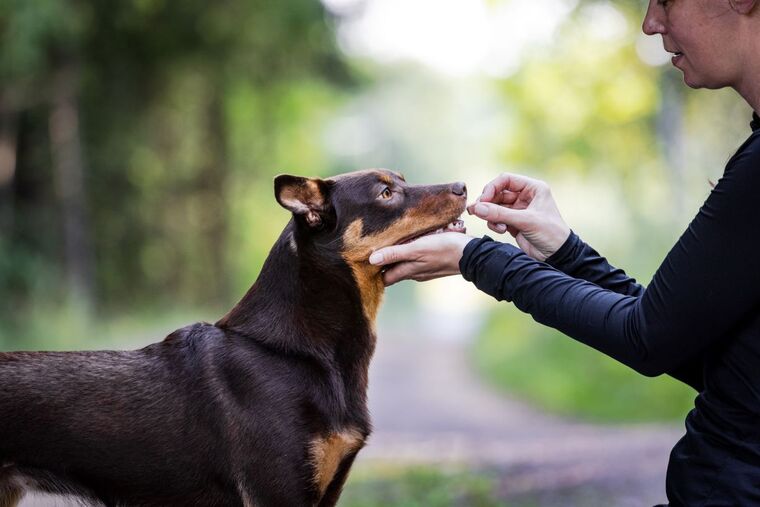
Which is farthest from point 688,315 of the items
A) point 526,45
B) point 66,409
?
point 526,45

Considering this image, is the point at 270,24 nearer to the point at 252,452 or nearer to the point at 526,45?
the point at 526,45

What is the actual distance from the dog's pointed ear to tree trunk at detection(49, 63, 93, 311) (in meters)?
11.5

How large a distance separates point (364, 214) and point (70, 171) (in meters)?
12.5

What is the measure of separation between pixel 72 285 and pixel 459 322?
1852 cm

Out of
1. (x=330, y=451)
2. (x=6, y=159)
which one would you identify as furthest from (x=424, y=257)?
(x=6, y=159)

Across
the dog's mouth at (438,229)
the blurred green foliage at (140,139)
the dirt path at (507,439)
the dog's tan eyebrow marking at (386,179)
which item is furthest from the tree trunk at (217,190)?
the dog's mouth at (438,229)

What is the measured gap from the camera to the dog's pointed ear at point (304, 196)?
3838 mm

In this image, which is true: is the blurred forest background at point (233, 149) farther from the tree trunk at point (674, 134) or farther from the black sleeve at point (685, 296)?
the black sleeve at point (685, 296)

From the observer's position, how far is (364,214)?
4031 mm

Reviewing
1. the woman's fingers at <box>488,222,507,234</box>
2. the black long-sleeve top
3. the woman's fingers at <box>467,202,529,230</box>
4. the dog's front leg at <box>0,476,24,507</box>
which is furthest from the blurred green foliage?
the black long-sleeve top

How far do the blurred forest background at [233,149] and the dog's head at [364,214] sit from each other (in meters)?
8.12

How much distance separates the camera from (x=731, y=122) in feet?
47.5

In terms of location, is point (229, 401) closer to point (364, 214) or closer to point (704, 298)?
point (364, 214)

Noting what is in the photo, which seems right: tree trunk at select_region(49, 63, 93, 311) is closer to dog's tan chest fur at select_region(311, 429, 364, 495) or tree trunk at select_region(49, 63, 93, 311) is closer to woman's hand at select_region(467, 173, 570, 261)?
dog's tan chest fur at select_region(311, 429, 364, 495)
